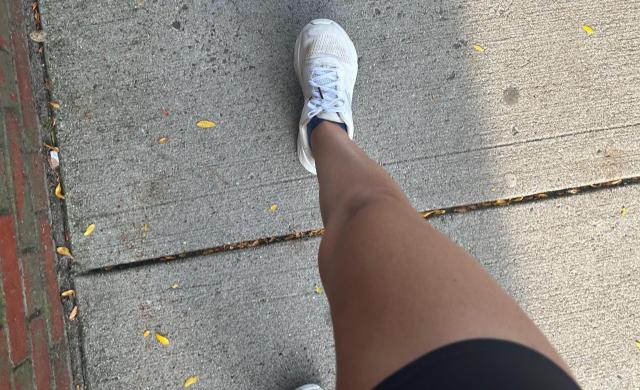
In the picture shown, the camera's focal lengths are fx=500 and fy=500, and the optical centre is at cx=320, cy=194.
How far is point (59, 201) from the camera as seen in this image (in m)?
2.13

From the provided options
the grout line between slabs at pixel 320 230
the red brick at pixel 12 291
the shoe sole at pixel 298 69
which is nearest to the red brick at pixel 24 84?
the red brick at pixel 12 291

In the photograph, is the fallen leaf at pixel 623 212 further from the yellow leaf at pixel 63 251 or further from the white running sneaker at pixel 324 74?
the yellow leaf at pixel 63 251

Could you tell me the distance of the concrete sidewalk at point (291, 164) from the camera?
84.0 inches

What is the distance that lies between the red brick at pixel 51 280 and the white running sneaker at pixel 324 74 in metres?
1.09

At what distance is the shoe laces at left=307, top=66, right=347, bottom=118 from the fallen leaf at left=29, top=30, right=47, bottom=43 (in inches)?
45.8

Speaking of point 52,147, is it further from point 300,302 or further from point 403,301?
point 403,301

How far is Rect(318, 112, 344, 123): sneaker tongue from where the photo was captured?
6.78 feet

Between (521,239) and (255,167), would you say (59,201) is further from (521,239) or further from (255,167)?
(521,239)

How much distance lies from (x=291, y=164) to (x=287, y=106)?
10.2 inches

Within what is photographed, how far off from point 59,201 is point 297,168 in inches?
40.4

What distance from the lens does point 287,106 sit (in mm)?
2205

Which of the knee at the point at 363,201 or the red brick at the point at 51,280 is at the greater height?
the knee at the point at 363,201

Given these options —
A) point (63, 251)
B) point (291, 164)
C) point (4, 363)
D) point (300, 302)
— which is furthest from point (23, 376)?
Result: point (291, 164)

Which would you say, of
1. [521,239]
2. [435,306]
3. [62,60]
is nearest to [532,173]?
[521,239]
